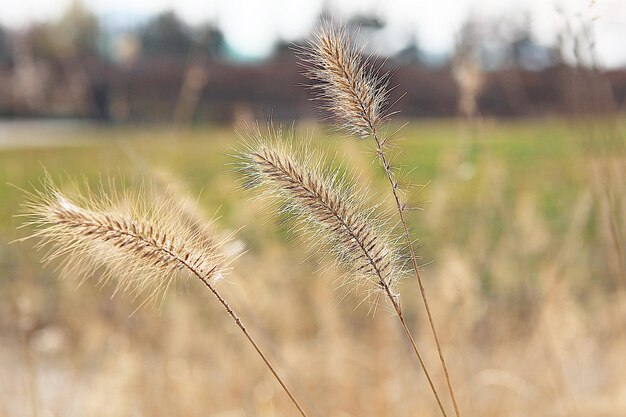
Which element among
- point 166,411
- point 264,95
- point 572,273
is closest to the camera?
point 166,411

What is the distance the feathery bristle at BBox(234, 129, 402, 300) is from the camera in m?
1.09

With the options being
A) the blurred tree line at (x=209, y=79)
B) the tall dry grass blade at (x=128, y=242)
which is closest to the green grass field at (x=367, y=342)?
the tall dry grass blade at (x=128, y=242)

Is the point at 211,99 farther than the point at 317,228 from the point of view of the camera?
Yes

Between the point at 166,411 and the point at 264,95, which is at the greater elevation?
the point at 264,95

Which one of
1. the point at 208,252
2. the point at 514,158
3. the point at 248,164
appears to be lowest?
the point at 514,158

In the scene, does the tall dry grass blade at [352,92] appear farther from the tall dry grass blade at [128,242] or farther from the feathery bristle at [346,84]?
the tall dry grass blade at [128,242]

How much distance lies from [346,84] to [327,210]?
179 mm

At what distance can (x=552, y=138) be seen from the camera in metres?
19.0

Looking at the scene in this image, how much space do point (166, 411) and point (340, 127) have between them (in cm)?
209

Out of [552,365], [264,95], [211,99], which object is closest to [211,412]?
[552,365]

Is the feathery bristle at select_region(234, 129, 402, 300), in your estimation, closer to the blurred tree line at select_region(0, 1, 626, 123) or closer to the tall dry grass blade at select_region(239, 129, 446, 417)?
the tall dry grass blade at select_region(239, 129, 446, 417)

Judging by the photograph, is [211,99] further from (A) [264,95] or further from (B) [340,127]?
(B) [340,127]

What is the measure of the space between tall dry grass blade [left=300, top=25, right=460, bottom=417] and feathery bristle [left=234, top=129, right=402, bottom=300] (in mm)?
50

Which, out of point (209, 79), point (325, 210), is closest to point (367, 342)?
point (325, 210)
